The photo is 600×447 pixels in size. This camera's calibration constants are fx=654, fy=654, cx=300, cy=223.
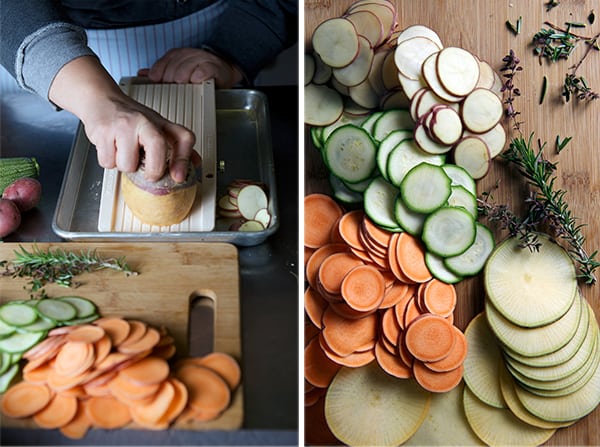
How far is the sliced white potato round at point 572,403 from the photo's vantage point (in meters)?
0.77

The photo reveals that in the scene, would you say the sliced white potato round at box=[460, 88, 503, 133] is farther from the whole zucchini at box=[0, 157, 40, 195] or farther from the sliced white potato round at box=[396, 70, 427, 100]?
the whole zucchini at box=[0, 157, 40, 195]

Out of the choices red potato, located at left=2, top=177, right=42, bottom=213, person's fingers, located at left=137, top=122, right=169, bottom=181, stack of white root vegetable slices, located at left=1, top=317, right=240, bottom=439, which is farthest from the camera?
red potato, located at left=2, top=177, right=42, bottom=213

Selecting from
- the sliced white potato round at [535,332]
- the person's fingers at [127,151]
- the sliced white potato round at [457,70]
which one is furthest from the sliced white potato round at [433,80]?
the person's fingers at [127,151]

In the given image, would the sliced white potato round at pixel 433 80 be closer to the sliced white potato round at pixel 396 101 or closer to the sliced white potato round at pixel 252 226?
the sliced white potato round at pixel 396 101

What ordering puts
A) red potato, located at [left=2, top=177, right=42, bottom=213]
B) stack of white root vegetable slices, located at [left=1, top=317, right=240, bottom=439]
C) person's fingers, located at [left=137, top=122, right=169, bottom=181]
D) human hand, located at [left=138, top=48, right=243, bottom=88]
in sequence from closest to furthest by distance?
stack of white root vegetable slices, located at [left=1, top=317, right=240, bottom=439] → person's fingers, located at [left=137, top=122, right=169, bottom=181] → red potato, located at [left=2, top=177, right=42, bottom=213] → human hand, located at [left=138, top=48, right=243, bottom=88]

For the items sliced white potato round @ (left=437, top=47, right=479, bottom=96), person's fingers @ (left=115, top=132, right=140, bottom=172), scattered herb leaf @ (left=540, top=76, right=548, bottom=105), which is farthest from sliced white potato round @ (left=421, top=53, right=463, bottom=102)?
person's fingers @ (left=115, top=132, right=140, bottom=172)

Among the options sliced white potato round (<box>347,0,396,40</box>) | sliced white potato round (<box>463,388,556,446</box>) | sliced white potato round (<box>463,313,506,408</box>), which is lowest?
sliced white potato round (<box>463,388,556,446</box>)

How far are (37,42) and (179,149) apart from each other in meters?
0.23

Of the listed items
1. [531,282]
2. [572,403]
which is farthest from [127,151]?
[572,403]

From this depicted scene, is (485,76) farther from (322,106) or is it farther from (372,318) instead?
(372,318)

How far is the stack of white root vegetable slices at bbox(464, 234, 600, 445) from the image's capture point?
2.47 feet

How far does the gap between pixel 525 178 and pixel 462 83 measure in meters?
0.13

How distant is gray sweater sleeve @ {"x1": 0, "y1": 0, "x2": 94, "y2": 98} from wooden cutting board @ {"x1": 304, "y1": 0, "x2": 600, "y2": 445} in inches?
11.7

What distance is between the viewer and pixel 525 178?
76cm
